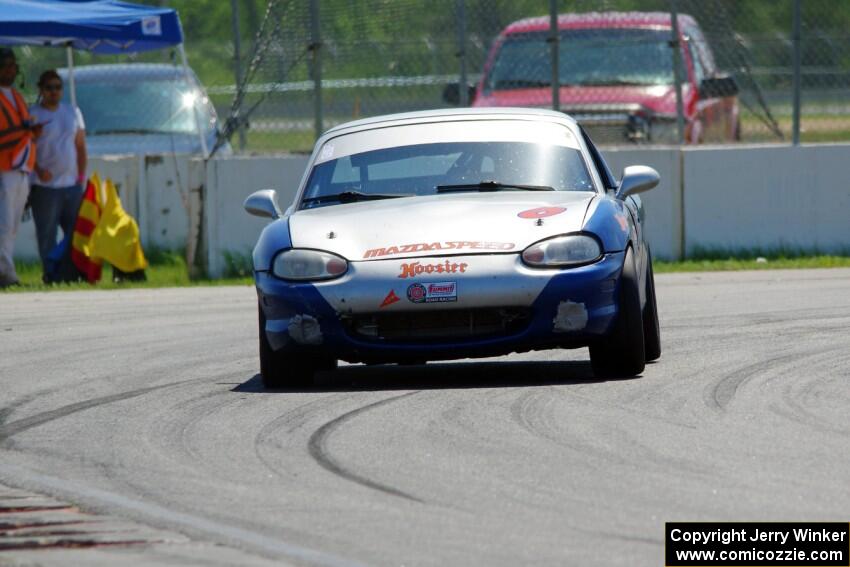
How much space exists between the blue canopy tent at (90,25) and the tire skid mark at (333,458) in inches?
361

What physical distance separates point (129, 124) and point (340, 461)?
13915 millimetres

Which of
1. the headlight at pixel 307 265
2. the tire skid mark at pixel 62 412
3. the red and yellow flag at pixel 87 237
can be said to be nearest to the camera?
the tire skid mark at pixel 62 412

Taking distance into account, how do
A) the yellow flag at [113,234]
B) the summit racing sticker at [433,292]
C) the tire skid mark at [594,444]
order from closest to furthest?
the tire skid mark at [594,444] < the summit racing sticker at [433,292] < the yellow flag at [113,234]

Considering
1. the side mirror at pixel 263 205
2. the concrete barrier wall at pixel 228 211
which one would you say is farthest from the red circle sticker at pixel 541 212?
the concrete barrier wall at pixel 228 211

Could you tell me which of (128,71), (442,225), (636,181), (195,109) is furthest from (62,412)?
(128,71)

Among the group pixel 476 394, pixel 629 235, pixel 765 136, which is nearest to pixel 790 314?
pixel 629 235

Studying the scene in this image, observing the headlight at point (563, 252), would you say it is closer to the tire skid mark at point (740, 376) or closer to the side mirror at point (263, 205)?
the tire skid mark at point (740, 376)

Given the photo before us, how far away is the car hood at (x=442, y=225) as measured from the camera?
8031mm

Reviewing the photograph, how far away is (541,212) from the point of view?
8.30m

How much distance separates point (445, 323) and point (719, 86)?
918cm

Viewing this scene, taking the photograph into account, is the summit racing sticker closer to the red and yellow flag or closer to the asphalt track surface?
the asphalt track surface

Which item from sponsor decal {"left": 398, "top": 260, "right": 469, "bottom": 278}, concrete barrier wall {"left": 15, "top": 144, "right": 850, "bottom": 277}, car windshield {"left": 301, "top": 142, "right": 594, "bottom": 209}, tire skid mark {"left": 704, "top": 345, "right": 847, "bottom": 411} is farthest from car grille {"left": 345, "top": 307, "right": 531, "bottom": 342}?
concrete barrier wall {"left": 15, "top": 144, "right": 850, "bottom": 277}

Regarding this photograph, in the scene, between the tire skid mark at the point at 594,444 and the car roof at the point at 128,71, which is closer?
the tire skid mark at the point at 594,444

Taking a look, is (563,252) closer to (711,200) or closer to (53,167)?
(711,200)
